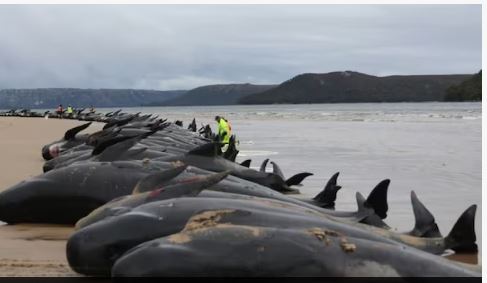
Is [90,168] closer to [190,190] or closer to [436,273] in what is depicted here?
[190,190]

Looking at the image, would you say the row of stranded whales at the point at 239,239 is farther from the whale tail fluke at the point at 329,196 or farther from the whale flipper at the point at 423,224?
the whale tail fluke at the point at 329,196

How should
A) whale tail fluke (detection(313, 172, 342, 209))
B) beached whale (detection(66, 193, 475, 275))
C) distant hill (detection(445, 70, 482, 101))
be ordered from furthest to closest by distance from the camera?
distant hill (detection(445, 70, 482, 101)) → whale tail fluke (detection(313, 172, 342, 209)) → beached whale (detection(66, 193, 475, 275))

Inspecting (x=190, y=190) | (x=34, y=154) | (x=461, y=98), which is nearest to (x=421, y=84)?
(x=461, y=98)

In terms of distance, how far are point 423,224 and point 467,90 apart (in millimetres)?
130493

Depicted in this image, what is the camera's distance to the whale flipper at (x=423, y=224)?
18.8ft

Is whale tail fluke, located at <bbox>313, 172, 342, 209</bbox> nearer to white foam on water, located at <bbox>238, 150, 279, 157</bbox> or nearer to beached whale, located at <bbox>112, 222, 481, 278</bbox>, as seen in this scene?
beached whale, located at <bbox>112, 222, 481, 278</bbox>

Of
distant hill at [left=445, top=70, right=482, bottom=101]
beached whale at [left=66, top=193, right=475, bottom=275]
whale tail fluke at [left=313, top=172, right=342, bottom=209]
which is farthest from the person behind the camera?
distant hill at [left=445, top=70, right=482, bottom=101]

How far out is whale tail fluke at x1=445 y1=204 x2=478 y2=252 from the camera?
532 cm

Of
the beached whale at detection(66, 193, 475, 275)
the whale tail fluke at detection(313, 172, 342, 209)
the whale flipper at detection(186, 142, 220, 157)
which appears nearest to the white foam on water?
the whale flipper at detection(186, 142, 220, 157)

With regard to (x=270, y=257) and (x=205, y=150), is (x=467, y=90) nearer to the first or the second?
(x=205, y=150)

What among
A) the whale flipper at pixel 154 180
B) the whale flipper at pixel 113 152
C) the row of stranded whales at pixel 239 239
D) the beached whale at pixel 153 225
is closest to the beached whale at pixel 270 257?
the row of stranded whales at pixel 239 239

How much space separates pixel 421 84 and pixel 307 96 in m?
28.4

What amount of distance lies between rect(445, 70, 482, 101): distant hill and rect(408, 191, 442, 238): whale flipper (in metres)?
124

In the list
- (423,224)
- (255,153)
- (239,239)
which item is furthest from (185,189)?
(255,153)
